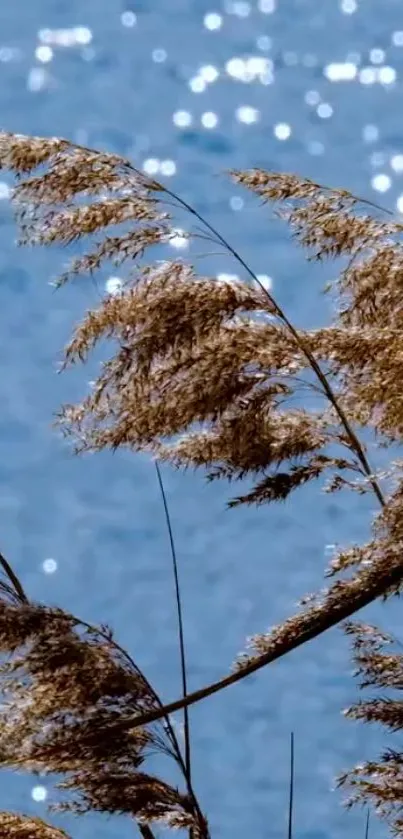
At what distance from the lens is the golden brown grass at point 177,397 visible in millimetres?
865

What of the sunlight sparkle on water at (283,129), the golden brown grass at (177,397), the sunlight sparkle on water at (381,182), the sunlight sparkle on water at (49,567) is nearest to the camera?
the golden brown grass at (177,397)

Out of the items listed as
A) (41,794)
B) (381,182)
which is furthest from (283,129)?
(41,794)

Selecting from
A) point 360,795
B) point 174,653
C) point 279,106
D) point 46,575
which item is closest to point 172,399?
point 360,795

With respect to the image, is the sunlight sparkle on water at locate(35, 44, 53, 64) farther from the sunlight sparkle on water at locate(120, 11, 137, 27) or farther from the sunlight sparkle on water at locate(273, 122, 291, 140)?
the sunlight sparkle on water at locate(273, 122, 291, 140)

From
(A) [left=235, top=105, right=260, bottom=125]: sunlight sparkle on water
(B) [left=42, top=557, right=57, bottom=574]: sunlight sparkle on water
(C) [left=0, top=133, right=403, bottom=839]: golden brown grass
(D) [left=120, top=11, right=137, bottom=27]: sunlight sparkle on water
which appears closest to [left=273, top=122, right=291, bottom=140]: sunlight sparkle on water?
(A) [left=235, top=105, right=260, bottom=125]: sunlight sparkle on water

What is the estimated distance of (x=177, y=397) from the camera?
0.94m

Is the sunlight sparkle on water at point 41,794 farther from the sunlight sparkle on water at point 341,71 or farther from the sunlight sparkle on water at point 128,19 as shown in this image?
the sunlight sparkle on water at point 128,19

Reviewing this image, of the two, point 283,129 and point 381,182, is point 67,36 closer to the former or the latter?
point 283,129

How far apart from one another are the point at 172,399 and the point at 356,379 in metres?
0.13

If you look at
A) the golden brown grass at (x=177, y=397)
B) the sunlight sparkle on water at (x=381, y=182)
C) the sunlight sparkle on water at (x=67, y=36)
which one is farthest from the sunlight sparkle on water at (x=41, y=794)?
the sunlight sparkle on water at (x=67, y=36)

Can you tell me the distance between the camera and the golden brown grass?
0.87 meters

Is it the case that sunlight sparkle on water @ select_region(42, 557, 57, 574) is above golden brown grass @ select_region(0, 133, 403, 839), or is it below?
above

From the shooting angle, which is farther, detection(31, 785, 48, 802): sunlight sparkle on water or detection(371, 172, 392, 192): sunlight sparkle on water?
detection(371, 172, 392, 192): sunlight sparkle on water

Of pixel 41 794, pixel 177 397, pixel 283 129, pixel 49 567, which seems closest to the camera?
pixel 177 397
